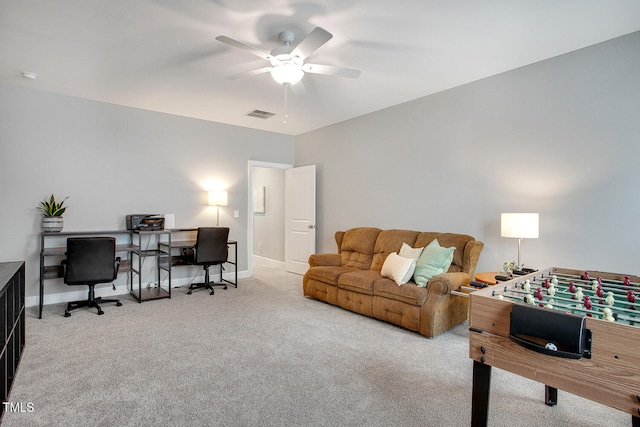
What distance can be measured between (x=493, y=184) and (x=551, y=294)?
2.21 m

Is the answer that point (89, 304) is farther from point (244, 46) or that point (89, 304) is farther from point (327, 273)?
point (244, 46)

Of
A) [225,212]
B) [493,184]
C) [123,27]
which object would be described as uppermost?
[123,27]

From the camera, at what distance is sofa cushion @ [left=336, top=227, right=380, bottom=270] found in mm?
4492

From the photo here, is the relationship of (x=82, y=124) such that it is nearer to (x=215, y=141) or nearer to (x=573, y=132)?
(x=215, y=141)

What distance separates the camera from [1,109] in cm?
389

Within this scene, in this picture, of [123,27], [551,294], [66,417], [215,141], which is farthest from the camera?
[215,141]

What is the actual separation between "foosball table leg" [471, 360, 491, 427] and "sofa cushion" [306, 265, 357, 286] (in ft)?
8.50

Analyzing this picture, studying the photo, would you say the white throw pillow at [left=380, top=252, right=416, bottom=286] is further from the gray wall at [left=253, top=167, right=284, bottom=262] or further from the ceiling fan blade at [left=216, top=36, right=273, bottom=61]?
the gray wall at [left=253, top=167, right=284, bottom=262]

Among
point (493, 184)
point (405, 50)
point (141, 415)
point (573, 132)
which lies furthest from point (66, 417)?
point (573, 132)

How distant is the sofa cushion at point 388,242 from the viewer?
4.17 meters

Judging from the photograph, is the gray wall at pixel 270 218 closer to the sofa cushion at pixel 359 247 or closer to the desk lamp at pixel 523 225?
the sofa cushion at pixel 359 247

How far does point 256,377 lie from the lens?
2.39 metres

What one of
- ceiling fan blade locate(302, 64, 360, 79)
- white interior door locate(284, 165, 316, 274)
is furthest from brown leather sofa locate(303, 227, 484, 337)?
ceiling fan blade locate(302, 64, 360, 79)

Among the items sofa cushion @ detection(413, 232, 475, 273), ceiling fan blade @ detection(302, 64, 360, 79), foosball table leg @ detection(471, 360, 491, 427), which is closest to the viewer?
foosball table leg @ detection(471, 360, 491, 427)
